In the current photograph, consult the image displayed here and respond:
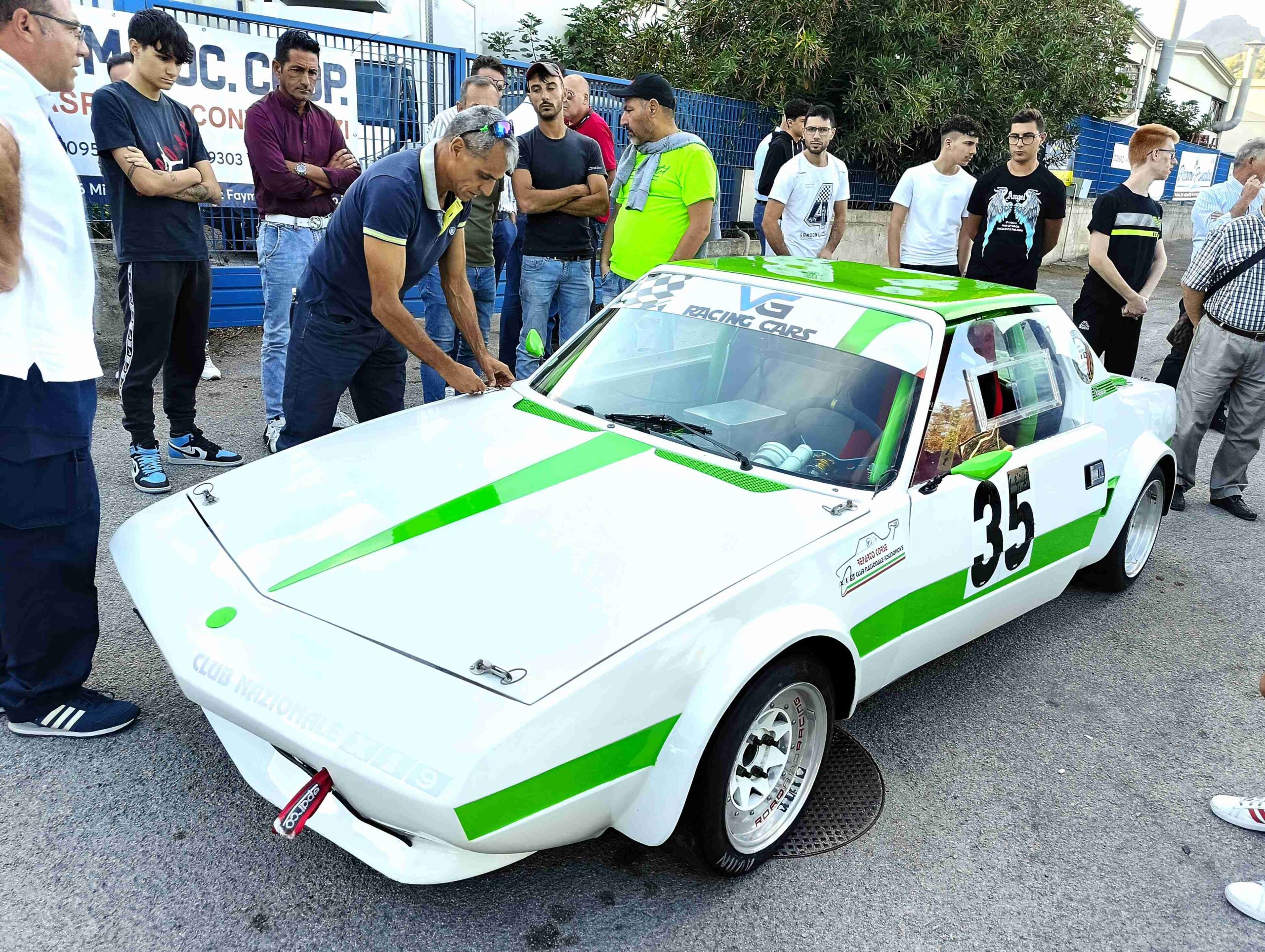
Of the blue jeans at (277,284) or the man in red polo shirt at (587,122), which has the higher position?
the man in red polo shirt at (587,122)

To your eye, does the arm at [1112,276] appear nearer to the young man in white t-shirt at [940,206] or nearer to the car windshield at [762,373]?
the young man in white t-shirt at [940,206]

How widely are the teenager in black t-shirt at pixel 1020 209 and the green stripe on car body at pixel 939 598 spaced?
304cm

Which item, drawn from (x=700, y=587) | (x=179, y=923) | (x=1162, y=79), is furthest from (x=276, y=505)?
(x=1162, y=79)

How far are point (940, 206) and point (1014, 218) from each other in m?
0.51

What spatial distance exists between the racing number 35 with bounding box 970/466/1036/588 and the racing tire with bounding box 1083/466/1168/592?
1050 millimetres

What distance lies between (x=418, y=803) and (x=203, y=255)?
12.6ft

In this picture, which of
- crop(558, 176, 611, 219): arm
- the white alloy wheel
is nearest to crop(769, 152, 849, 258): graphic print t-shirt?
crop(558, 176, 611, 219): arm

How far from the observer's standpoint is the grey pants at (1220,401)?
5348 mm

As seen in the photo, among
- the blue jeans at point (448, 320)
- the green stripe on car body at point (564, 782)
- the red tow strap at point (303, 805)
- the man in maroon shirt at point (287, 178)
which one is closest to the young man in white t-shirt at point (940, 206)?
the blue jeans at point (448, 320)

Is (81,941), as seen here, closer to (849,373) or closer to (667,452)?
(667,452)

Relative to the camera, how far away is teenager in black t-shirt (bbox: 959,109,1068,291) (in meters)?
6.14

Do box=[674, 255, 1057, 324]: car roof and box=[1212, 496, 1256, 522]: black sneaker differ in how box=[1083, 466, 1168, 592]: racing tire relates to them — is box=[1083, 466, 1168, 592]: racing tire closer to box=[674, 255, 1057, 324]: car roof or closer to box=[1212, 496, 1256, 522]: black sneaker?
box=[674, 255, 1057, 324]: car roof

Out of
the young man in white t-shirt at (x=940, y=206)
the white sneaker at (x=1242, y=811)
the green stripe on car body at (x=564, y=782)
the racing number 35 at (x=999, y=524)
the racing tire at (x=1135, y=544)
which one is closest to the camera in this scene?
the green stripe on car body at (x=564, y=782)

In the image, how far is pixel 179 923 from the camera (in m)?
2.21
